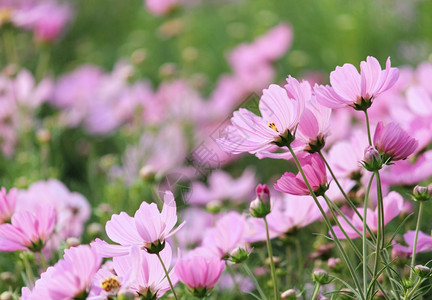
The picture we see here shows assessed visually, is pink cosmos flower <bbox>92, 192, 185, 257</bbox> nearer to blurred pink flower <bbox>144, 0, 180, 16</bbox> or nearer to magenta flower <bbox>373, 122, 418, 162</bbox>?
magenta flower <bbox>373, 122, 418, 162</bbox>

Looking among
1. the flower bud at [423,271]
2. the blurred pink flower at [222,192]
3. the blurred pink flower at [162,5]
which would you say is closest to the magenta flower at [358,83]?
the flower bud at [423,271]

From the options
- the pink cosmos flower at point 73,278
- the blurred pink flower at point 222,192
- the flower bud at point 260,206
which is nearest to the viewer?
the pink cosmos flower at point 73,278

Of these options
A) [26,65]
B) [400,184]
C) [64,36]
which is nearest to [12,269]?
[400,184]

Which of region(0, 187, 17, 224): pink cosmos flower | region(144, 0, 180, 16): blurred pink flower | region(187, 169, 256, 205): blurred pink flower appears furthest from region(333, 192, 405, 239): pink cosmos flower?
region(144, 0, 180, 16): blurred pink flower

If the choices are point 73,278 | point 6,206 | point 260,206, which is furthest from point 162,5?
point 73,278

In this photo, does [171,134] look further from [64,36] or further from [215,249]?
[64,36]

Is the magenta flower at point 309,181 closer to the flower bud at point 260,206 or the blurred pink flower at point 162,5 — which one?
the flower bud at point 260,206
